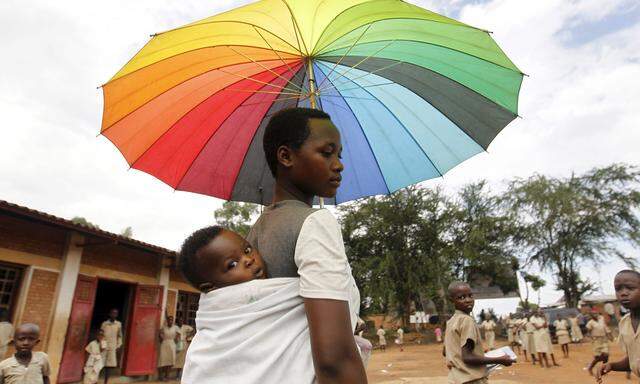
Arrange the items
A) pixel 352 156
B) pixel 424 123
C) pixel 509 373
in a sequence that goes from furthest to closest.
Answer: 1. pixel 509 373
2. pixel 352 156
3. pixel 424 123

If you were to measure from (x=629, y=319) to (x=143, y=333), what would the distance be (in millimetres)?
11527

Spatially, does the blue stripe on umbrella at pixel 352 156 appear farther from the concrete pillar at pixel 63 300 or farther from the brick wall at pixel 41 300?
the concrete pillar at pixel 63 300

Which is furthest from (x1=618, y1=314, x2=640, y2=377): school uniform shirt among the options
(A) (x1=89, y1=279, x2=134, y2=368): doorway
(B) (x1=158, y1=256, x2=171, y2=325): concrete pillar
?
(A) (x1=89, y1=279, x2=134, y2=368): doorway

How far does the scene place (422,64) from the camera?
289cm

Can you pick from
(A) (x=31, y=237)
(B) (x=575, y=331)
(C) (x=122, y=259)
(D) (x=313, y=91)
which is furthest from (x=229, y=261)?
(B) (x=575, y=331)

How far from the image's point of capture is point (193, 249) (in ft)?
4.59

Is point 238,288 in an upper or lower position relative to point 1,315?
lower

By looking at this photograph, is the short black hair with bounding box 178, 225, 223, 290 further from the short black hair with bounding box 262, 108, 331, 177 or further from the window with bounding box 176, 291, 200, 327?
the window with bounding box 176, 291, 200, 327

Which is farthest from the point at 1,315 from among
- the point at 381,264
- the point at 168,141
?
the point at 381,264

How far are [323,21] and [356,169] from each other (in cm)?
127

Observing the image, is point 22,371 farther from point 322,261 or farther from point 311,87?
point 322,261

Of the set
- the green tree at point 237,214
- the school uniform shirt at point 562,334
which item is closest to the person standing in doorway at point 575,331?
the school uniform shirt at point 562,334

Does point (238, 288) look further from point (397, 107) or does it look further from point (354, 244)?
point (354, 244)

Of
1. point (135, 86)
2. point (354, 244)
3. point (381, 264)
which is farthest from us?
point (354, 244)
